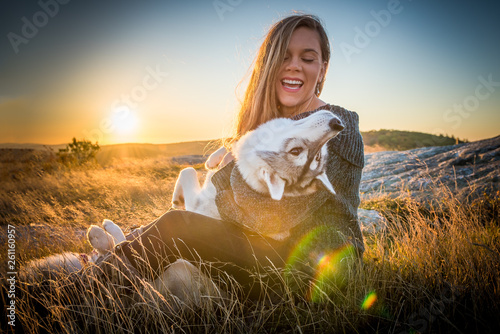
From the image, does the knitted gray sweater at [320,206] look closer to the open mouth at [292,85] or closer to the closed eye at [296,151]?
the closed eye at [296,151]

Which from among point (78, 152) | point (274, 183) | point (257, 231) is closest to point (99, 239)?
point (257, 231)

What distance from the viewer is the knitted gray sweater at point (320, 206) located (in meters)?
1.89

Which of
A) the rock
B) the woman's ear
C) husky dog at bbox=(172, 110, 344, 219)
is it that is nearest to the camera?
husky dog at bbox=(172, 110, 344, 219)

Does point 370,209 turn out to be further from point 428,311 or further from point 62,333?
point 62,333

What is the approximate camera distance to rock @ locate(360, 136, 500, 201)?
454 centimetres

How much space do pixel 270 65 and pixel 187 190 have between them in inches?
67.4

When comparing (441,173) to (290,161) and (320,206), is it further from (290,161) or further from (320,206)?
(290,161)

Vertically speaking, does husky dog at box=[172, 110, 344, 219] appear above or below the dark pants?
above

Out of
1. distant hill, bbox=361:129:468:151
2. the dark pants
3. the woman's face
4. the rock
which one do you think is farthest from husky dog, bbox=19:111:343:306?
distant hill, bbox=361:129:468:151

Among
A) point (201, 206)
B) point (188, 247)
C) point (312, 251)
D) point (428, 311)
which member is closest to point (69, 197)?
point (201, 206)

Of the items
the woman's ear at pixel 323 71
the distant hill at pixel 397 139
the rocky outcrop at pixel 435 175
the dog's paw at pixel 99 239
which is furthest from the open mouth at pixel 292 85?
the distant hill at pixel 397 139

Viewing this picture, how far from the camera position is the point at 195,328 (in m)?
1.73

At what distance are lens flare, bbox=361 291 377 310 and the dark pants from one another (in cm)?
64

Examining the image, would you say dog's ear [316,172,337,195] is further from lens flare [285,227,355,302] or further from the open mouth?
the open mouth
